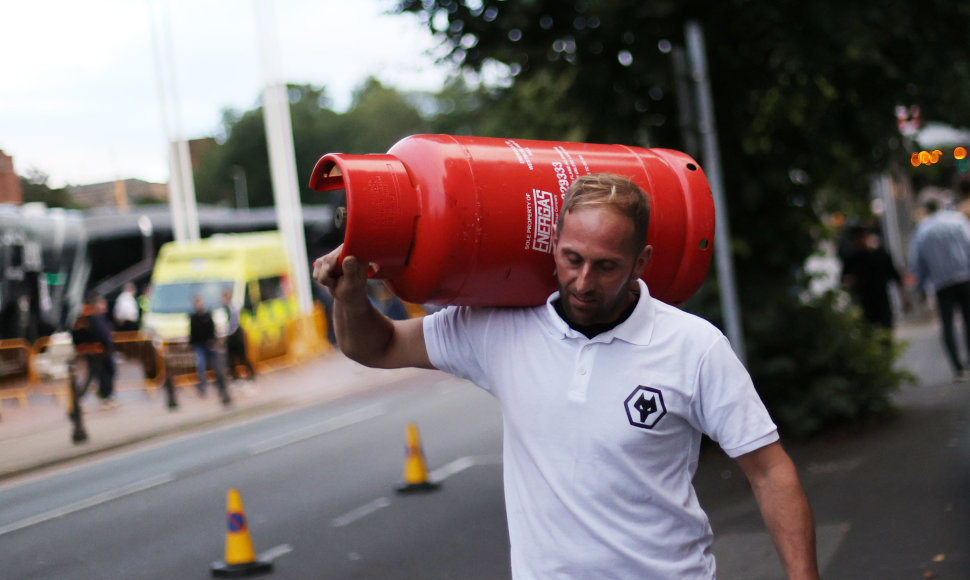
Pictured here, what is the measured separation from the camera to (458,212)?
104 inches

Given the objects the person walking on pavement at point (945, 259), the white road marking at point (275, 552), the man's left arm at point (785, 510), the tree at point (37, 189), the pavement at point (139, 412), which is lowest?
the pavement at point (139, 412)

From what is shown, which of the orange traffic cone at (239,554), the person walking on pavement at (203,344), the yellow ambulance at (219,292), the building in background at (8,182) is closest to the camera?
the orange traffic cone at (239,554)

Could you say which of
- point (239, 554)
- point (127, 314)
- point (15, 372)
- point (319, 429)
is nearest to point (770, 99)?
point (239, 554)

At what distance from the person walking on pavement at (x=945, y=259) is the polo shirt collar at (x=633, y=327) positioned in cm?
849

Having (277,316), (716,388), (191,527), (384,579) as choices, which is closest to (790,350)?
(384,579)

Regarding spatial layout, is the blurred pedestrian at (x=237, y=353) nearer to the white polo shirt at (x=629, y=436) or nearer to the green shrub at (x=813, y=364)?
the green shrub at (x=813, y=364)

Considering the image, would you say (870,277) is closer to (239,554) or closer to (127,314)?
(239,554)

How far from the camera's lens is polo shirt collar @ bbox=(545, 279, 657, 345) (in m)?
2.34

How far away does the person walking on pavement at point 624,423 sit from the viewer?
230 cm

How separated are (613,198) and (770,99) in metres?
6.75

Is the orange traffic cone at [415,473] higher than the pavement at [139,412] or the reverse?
higher

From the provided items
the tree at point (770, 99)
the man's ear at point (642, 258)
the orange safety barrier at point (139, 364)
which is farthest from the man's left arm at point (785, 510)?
the orange safety barrier at point (139, 364)

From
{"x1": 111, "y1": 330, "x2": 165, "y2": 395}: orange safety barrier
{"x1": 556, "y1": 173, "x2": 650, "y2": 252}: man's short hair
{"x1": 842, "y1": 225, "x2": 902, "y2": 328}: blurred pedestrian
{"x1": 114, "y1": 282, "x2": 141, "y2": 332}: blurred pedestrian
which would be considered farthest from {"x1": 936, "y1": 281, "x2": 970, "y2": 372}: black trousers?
{"x1": 114, "y1": 282, "x2": 141, "y2": 332}: blurred pedestrian

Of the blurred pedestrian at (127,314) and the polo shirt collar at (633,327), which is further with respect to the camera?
the blurred pedestrian at (127,314)
